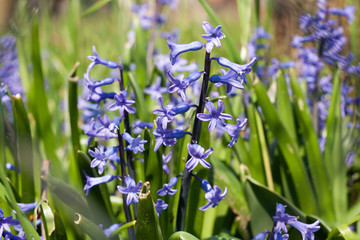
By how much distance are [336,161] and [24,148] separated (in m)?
1.74

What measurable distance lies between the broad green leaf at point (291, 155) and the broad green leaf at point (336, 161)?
253 mm

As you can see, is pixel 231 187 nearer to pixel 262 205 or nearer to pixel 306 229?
pixel 262 205

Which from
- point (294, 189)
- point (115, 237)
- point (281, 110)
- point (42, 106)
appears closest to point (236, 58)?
point (281, 110)

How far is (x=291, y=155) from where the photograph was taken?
2.17 m

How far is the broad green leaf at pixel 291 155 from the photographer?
2170mm

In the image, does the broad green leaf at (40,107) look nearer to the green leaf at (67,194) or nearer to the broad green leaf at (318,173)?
the green leaf at (67,194)

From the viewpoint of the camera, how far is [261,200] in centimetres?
192

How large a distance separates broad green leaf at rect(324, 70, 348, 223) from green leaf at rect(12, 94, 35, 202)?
1660mm

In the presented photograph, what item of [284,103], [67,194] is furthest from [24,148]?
[284,103]

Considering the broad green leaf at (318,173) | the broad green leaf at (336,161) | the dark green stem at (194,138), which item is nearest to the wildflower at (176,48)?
the dark green stem at (194,138)

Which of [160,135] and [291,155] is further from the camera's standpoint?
[291,155]

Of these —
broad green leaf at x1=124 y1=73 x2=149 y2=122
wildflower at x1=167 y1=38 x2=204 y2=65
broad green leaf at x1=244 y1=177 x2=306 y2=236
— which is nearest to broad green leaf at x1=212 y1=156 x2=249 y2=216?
broad green leaf at x1=244 y1=177 x2=306 y2=236

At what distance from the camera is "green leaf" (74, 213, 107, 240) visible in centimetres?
141

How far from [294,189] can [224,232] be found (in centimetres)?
54
